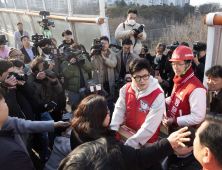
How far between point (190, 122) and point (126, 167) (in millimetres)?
1045

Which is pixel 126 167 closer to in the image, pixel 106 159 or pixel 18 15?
pixel 106 159

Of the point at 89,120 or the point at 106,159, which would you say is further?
the point at 89,120

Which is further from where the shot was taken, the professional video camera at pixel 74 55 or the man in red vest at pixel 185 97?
the professional video camera at pixel 74 55

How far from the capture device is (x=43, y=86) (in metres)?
2.98

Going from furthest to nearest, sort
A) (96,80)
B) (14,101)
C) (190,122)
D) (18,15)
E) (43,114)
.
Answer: (18,15) < (96,80) < (43,114) < (14,101) < (190,122)

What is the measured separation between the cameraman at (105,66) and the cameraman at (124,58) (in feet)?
0.47

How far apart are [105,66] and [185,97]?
219 cm

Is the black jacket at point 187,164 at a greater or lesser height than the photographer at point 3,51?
lesser

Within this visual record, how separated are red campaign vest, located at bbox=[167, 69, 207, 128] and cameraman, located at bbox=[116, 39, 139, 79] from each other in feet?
5.77

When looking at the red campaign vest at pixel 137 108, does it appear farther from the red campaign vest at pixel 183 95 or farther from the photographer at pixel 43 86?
the photographer at pixel 43 86

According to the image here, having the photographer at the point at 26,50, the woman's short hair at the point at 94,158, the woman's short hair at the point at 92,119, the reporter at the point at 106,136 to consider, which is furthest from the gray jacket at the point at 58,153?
the photographer at the point at 26,50

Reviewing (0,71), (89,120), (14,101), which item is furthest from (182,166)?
(0,71)

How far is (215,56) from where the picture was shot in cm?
253

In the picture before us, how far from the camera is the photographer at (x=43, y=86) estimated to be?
2.87m
